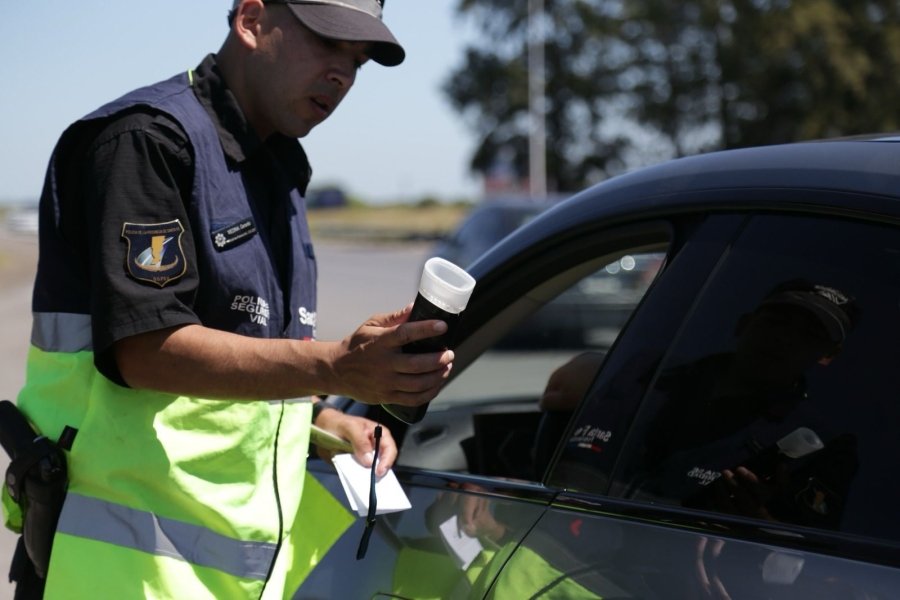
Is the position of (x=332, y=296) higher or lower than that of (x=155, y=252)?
lower

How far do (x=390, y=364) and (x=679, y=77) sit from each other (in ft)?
147

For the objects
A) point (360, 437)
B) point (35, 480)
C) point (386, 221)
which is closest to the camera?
point (35, 480)

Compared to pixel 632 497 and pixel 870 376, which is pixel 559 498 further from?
pixel 870 376

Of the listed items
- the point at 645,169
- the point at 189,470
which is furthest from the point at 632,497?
the point at 189,470

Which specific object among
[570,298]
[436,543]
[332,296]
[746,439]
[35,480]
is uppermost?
[746,439]

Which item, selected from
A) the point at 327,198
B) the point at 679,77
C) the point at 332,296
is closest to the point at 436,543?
the point at 332,296

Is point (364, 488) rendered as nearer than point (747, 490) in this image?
No

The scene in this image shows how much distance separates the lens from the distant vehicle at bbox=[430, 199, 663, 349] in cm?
961

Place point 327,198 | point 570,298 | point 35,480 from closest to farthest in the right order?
point 35,480, point 570,298, point 327,198

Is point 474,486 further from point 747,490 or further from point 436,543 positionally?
point 747,490

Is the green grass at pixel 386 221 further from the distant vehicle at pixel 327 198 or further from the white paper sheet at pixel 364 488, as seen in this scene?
the white paper sheet at pixel 364 488

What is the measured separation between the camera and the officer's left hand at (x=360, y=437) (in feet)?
6.84

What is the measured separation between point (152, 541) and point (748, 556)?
1.01 m

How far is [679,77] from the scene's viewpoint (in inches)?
1742
